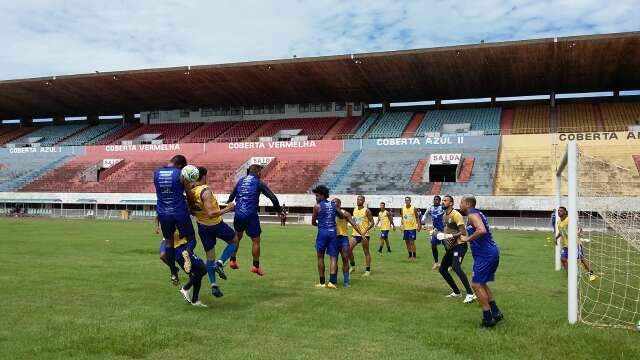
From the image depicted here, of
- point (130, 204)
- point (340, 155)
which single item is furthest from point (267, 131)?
point (130, 204)

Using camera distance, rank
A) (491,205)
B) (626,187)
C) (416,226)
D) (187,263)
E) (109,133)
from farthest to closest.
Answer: (109,133) → (491,205) → (626,187) → (416,226) → (187,263)

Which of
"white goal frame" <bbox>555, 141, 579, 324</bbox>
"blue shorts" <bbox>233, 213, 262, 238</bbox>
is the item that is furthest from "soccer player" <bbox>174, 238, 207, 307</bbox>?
"white goal frame" <bbox>555, 141, 579, 324</bbox>

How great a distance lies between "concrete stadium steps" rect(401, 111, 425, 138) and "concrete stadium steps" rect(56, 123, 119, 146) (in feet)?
111

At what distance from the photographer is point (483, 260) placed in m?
8.57

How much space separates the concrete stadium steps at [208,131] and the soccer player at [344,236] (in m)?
45.1

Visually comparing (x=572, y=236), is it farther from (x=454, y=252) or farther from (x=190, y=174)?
(x=190, y=174)

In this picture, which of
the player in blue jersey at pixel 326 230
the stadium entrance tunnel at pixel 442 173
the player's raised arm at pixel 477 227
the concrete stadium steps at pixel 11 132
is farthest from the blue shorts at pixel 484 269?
the concrete stadium steps at pixel 11 132

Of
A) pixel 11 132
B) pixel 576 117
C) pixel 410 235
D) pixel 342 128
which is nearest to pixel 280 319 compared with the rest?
pixel 410 235

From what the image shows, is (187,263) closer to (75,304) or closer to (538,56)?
(75,304)

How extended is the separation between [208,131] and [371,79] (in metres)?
19.7

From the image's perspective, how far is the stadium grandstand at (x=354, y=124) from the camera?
136 ft

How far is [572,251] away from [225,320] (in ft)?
18.0

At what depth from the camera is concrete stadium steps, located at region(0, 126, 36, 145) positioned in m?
65.7

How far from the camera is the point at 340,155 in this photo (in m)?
49.1
